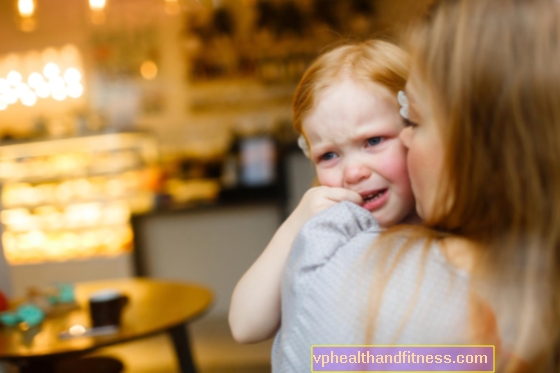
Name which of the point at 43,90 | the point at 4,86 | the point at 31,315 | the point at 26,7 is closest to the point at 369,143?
the point at 31,315

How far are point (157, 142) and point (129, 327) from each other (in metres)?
3.85

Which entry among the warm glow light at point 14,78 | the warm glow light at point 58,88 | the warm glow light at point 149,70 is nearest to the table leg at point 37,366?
the warm glow light at point 149,70

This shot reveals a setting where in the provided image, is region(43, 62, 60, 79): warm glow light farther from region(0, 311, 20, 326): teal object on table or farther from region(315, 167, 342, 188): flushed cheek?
region(315, 167, 342, 188): flushed cheek

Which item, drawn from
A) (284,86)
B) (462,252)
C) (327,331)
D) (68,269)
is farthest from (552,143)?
(284,86)

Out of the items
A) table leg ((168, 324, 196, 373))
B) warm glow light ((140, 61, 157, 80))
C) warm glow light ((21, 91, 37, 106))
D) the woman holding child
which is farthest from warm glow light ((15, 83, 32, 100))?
the woman holding child

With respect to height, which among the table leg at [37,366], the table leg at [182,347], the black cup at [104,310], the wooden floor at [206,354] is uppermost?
the black cup at [104,310]

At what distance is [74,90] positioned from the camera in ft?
18.5

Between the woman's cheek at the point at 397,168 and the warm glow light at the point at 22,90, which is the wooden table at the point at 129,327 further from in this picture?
the warm glow light at the point at 22,90

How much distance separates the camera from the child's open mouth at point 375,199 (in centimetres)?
80

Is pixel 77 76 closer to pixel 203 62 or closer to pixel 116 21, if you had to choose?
pixel 116 21

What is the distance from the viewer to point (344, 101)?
0.80 metres

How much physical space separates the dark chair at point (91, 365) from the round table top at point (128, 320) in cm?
16

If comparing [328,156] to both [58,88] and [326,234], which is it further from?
[58,88]

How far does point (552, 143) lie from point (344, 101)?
12.4 inches
